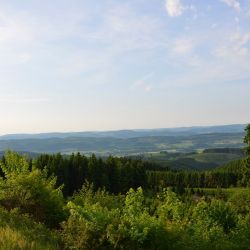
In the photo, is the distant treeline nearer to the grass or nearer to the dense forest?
the dense forest

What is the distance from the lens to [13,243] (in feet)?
36.8

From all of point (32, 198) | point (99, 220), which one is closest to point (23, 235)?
point (99, 220)

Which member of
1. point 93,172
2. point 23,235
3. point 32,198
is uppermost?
point 32,198

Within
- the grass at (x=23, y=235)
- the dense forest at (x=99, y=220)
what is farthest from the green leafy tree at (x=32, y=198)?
the grass at (x=23, y=235)

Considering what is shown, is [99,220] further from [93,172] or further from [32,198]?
[93,172]

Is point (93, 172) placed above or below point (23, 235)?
below

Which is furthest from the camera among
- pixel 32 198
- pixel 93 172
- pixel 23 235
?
pixel 93 172

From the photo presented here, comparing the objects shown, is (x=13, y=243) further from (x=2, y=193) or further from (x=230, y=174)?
(x=230, y=174)

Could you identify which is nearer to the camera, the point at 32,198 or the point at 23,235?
the point at 23,235

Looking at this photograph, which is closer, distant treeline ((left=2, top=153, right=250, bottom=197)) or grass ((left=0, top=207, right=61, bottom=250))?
grass ((left=0, top=207, right=61, bottom=250))

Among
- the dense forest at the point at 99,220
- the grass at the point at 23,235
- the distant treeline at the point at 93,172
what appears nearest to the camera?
the grass at the point at 23,235

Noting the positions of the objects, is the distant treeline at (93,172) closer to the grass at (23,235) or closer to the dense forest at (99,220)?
the dense forest at (99,220)

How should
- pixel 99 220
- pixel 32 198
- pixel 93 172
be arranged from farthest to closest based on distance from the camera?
pixel 93 172
pixel 32 198
pixel 99 220

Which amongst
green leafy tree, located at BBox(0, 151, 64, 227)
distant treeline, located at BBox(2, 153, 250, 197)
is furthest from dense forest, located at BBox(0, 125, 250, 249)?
distant treeline, located at BBox(2, 153, 250, 197)
